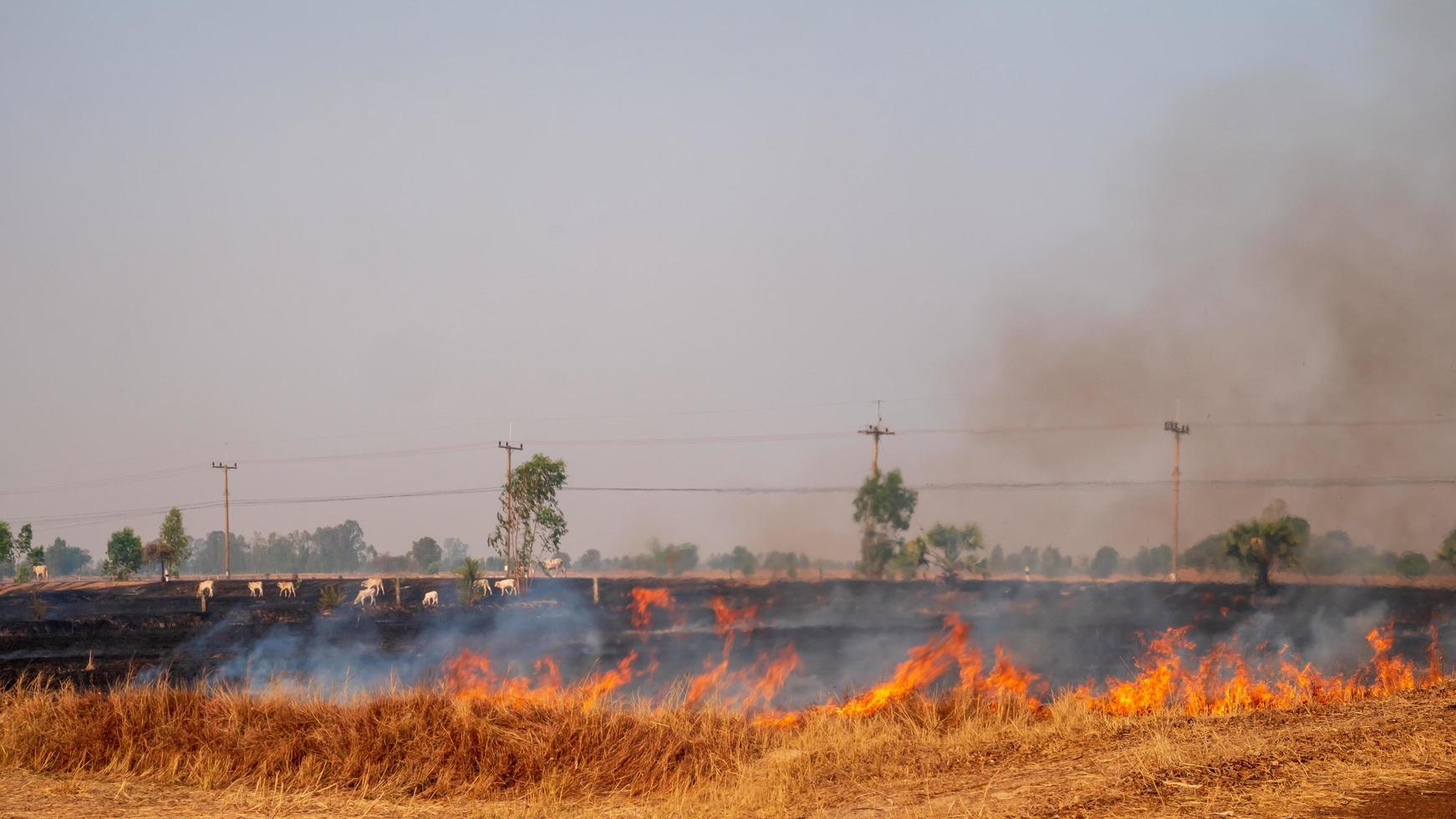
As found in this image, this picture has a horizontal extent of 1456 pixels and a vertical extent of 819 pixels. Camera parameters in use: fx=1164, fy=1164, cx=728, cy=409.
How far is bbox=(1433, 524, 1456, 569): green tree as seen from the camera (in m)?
47.1

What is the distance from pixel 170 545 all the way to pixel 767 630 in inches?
2613

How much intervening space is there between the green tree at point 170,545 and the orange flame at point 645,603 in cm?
5364

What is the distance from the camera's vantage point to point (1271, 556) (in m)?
44.8

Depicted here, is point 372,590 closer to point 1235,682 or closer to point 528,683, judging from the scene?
point 528,683

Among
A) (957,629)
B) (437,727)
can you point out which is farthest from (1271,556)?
(437,727)

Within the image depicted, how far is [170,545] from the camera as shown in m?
86.0

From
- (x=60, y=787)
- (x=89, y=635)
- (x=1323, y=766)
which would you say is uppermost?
(x=1323, y=766)

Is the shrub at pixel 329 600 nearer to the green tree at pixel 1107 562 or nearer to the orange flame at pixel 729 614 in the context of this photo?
the orange flame at pixel 729 614

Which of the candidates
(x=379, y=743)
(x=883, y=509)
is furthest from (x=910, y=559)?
(x=379, y=743)

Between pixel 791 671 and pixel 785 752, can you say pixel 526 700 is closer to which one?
pixel 785 752

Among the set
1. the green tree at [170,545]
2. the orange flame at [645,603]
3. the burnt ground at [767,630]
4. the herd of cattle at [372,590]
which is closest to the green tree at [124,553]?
the green tree at [170,545]

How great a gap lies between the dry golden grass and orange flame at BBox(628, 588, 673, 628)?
23.3m

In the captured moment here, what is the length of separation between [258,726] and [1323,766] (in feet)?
39.0

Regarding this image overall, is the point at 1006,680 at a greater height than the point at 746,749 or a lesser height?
lesser
